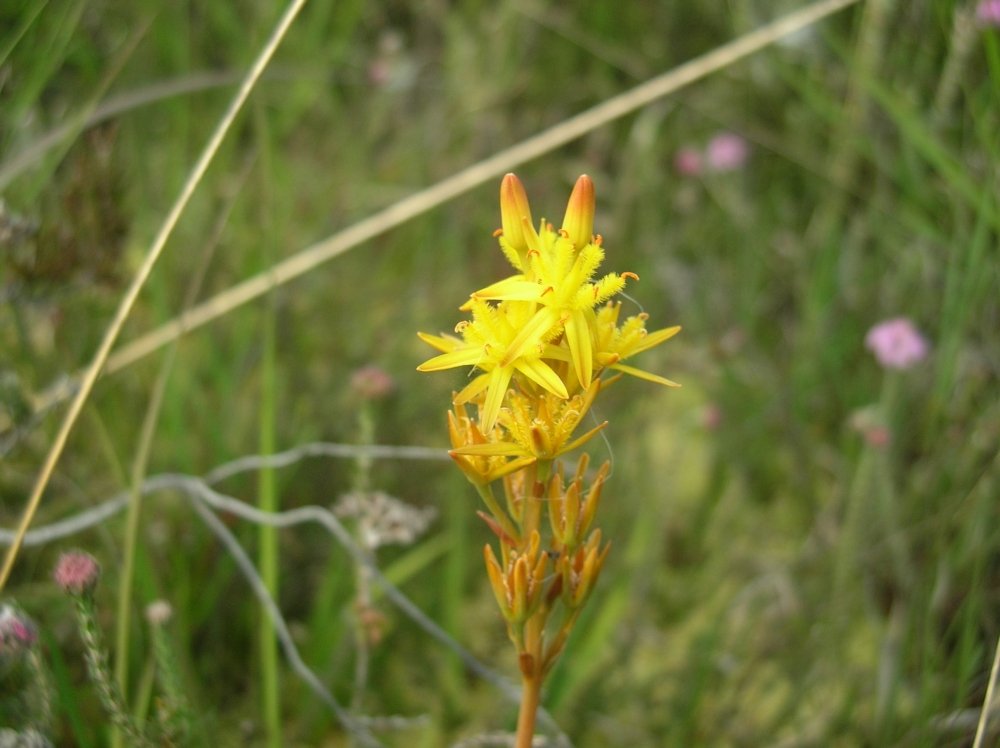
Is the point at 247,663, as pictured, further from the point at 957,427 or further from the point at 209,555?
the point at 957,427

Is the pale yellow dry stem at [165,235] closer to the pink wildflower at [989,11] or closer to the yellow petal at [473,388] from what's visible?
the yellow petal at [473,388]

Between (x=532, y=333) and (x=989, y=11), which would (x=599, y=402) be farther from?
(x=532, y=333)

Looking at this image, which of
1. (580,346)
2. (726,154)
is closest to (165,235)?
(580,346)

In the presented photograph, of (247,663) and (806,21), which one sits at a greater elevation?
(806,21)

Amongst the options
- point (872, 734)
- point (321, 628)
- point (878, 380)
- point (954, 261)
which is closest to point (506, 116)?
point (878, 380)

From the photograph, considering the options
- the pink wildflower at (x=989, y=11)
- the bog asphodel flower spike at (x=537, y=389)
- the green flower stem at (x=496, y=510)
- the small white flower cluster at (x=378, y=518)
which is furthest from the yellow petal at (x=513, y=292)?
the pink wildflower at (x=989, y=11)

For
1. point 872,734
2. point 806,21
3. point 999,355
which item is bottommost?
point 872,734
